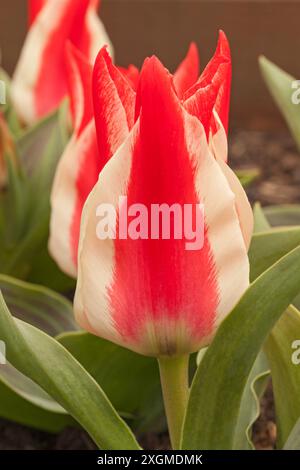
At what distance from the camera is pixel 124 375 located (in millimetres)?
908

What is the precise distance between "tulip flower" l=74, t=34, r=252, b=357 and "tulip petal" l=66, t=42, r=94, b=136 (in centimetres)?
15

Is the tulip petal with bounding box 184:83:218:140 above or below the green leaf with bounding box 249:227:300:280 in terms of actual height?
above

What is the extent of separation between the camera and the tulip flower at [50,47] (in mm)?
1119

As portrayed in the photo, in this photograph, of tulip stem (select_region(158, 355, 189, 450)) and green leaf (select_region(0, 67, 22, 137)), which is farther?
green leaf (select_region(0, 67, 22, 137))

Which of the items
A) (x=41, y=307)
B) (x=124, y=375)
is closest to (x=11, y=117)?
(x=41, y=307)

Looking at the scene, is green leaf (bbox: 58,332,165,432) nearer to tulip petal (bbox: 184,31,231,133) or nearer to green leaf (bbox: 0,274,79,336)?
green leaf (bbox: 0,274,79,336)

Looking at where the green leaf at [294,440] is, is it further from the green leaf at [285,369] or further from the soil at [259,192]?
the soil at [259,192]

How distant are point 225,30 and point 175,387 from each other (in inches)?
51.7

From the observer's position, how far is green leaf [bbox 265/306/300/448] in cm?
69

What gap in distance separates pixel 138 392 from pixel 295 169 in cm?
89

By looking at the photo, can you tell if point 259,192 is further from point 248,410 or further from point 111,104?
point 111,104

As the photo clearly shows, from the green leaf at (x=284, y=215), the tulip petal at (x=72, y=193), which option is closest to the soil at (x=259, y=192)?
the green leaf at (x=284, y=215)

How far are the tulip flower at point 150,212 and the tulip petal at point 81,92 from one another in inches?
5.9

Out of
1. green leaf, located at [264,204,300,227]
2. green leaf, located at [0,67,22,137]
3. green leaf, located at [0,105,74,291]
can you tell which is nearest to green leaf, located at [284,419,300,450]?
green leaf, located at [264,204,300,227]
